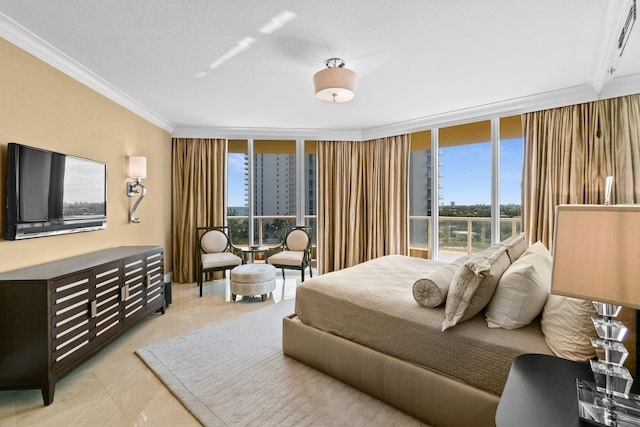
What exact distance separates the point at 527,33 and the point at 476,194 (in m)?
2.45

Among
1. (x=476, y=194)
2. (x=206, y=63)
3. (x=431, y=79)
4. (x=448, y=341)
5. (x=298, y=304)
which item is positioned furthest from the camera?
(x=476, y=194)

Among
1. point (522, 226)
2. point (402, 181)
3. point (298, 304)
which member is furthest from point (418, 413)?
point (402, 181)

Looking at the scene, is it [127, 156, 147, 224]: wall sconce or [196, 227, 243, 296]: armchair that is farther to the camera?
[196, 227, 243, 296]: armchair

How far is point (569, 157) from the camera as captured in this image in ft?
11.3

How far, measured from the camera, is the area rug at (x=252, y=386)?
1.84 metres

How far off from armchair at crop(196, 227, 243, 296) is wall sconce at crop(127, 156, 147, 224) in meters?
0.98

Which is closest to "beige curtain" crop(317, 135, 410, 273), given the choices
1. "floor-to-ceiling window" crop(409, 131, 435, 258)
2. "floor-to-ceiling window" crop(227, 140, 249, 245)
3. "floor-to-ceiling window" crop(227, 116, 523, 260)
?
"floor-to-ceiling window" crop(227, 116, 523, 260)

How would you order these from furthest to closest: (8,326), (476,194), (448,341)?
(476,194)
(8,326)
(448,341)

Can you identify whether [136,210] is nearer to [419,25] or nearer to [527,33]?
[419,25]

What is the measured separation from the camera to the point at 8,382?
193cm

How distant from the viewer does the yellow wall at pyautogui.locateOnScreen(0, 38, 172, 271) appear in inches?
88.5

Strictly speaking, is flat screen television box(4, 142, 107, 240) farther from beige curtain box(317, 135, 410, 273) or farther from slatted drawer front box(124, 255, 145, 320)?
beige curtain box(317, 135, 410, 273)

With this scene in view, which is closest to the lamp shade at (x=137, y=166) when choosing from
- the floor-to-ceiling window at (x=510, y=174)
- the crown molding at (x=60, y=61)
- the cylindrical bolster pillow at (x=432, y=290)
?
the crown molding at (x=60, y=61)

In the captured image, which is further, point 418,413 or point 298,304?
point 298,304
